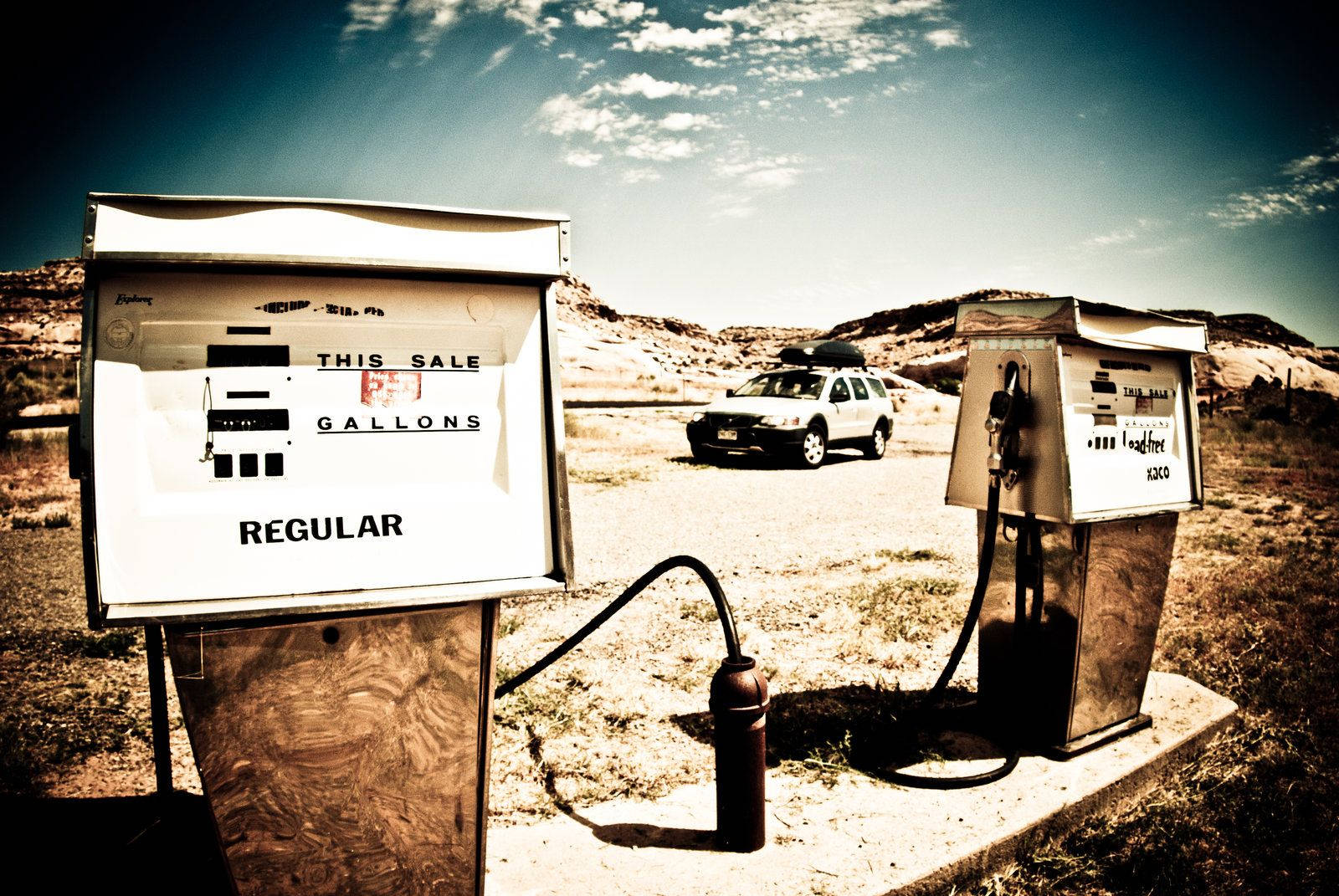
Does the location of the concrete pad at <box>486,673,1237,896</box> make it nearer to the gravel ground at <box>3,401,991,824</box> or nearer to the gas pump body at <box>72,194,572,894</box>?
the gravel ground at <box>3,401,991,824</box>

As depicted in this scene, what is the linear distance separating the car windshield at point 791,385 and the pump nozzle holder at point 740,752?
1062 cm

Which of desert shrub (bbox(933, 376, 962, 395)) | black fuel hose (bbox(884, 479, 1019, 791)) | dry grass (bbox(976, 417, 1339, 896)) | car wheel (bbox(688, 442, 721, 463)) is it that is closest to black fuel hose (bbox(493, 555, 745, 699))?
black fuel hose (bbox(884, 479, 1019, 791))

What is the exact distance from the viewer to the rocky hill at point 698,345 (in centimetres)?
3519

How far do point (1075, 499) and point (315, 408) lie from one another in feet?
9.00

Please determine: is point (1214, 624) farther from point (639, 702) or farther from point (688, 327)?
point (688, 327)

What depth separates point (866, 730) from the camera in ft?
11.9

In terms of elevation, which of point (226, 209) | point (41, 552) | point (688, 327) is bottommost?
point (41, 552)

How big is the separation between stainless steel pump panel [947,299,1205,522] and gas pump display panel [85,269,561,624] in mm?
2090

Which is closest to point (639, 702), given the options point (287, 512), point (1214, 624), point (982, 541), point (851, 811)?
point (851, 811)

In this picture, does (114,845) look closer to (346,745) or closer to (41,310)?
(346,745)

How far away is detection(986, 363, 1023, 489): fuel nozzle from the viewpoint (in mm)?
3160

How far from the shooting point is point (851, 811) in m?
2.89

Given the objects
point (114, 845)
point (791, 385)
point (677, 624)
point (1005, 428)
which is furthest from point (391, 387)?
point (791, 385)

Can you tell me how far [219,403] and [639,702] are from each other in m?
2.64
